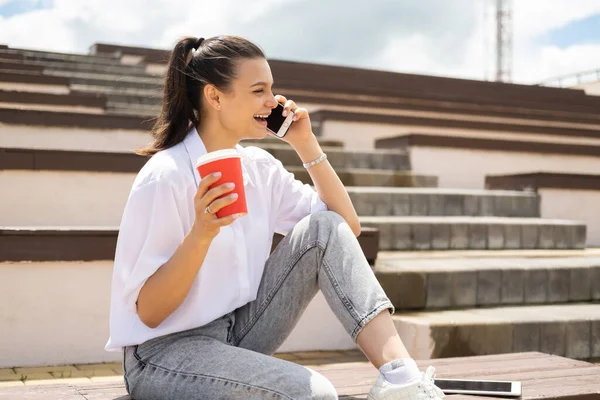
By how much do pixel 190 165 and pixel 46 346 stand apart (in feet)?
6.28

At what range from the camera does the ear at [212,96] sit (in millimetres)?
2240

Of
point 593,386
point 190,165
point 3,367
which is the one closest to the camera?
point 190,165

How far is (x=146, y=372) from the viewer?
2.11 meters

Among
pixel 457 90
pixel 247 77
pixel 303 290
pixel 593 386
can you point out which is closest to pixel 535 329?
pixel 593 386

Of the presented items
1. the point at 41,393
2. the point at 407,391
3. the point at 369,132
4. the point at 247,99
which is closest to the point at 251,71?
the point at 247,99

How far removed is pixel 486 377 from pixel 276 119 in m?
1.19

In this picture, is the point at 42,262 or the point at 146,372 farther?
the point at 42,262

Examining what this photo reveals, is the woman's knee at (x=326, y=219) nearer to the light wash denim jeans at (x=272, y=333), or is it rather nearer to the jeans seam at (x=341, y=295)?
the light wash denim jeans at (x=272, y=333)

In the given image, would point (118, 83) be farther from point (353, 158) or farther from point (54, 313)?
point (54, 313)

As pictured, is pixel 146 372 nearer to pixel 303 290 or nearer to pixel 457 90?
pixel 303 290

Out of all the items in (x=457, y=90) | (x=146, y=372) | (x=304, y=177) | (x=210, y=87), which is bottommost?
(x=146, y=372)

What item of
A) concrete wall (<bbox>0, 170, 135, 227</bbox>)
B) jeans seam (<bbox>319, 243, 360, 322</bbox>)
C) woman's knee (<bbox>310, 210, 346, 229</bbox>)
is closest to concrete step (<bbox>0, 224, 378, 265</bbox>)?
concrete wall (<bbox>0, 170, 135, 227</bbox>)

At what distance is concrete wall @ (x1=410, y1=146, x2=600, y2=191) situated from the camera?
6922mm

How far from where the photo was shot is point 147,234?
200cm
